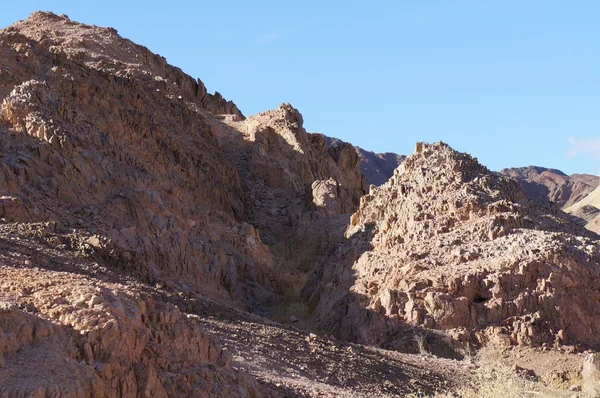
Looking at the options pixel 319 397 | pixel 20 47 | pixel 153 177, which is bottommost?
pixel 319 397

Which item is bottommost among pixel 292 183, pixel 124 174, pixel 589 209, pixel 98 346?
pixel 98 346

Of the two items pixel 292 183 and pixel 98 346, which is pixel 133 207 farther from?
pixel 98 346

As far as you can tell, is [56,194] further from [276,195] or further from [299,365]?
[276,195]

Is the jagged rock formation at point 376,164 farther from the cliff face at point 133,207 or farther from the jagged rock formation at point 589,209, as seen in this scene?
the cliff face at point 133,207

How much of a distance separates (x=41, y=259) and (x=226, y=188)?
18203 mm

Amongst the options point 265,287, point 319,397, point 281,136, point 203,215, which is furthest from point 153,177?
point 319,397

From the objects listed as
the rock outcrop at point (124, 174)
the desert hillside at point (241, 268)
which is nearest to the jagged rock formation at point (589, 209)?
the rock outcrop at point (124, 174)

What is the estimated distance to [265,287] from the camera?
29281 millimetres

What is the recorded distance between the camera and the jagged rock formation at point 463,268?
23.1m

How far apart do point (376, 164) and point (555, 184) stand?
20.5 m

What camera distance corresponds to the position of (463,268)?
78.4ft

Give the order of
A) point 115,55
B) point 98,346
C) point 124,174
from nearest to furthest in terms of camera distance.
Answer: point 98,346
point 124,174
point 115,55

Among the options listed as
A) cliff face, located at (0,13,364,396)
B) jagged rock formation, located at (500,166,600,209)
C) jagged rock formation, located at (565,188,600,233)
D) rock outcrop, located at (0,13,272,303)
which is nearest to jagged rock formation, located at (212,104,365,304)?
cliff face, located at (0,13,364,396)

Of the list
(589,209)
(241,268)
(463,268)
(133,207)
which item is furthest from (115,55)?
(589,209)
